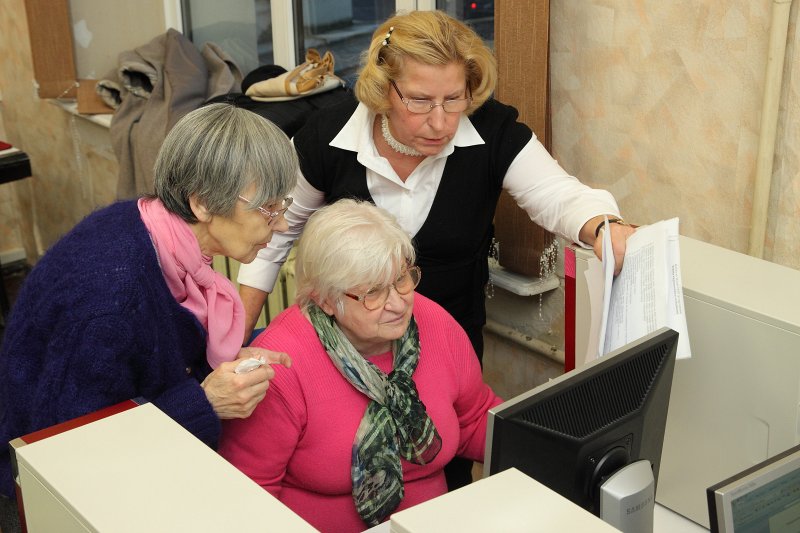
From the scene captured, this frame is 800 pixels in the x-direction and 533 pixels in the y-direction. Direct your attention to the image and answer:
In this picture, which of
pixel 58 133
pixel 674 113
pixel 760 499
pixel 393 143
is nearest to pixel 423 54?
pixel 393 143

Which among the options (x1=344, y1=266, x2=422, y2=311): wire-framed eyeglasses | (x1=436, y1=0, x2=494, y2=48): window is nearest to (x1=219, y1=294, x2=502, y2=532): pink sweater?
(x1=344, y1=266, x2=422, y2=311): wire-framed eyeglasses

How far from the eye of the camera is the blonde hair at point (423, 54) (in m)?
1.87

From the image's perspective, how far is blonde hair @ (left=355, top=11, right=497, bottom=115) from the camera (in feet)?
6.14

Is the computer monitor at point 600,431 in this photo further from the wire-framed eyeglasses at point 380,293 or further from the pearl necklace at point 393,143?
the pearl necklace at point 393,143

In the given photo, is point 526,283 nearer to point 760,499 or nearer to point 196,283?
point 196,283

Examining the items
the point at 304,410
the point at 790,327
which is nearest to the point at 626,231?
the point at 790,327

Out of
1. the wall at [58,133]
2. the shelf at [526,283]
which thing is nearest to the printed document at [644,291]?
the shelf at [526,283]

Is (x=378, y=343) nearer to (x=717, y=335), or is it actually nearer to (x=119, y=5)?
(x=717, y=335)

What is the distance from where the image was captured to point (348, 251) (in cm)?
168

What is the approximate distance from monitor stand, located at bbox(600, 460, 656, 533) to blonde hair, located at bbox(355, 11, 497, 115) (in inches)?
36.6

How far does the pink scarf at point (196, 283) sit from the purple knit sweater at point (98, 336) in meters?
0.03

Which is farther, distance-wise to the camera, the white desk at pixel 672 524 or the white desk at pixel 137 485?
the white desk at pixel 672 524

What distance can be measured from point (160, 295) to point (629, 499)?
2.41ft

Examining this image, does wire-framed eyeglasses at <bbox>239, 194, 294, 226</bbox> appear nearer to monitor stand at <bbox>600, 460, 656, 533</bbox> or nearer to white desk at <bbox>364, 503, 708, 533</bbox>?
white desk at <bbox>364, 503, 708, 533</bbox>
